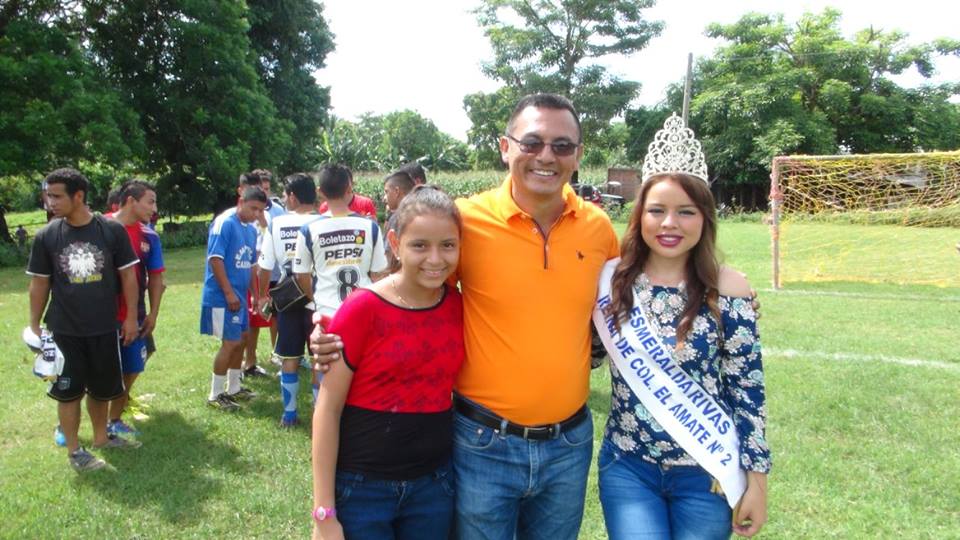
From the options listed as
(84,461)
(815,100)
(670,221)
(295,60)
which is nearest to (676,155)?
(670,221)

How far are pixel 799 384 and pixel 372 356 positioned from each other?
5.07m

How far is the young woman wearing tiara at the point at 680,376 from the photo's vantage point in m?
2.06

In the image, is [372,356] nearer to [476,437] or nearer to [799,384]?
[476,437]

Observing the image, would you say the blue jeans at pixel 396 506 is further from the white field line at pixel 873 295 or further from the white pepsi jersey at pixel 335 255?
the white field line at pixel 873 295

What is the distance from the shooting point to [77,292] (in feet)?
13.6

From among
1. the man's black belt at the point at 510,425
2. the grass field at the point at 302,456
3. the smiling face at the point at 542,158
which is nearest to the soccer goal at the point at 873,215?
the grass field at the point at 302,456

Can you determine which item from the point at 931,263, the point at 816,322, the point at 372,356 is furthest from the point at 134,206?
the point at 931,263

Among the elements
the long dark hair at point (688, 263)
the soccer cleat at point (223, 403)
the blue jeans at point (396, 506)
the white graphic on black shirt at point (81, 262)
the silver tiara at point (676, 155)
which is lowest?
the soccer cleat at point (223, 403)

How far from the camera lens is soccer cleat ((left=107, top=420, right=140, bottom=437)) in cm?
482

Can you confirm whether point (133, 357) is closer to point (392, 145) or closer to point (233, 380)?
point (233, 380)

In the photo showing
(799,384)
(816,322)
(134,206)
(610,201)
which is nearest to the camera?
(134,206)

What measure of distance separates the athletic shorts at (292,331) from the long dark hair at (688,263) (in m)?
3.38

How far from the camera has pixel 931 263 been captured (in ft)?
47.0

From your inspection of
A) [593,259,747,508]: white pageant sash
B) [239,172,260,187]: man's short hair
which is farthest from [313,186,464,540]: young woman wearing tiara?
[239,172,260,187]: man's short hair
